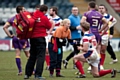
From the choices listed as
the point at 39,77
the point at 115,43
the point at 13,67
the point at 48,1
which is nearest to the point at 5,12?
the point at 48,1

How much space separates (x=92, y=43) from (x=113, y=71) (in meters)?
1.00

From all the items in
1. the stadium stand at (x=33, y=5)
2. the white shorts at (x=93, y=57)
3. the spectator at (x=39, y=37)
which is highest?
the spectator at (x=39, y=37)

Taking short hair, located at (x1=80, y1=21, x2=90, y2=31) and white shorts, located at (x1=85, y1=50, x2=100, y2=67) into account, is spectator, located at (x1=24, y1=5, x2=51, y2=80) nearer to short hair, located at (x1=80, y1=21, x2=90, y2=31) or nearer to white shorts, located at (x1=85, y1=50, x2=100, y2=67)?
short hair, located at (x1=80, y1=21, x2=90, y2=31)

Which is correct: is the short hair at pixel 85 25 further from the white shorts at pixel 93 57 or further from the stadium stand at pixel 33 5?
the stadium stand at pixel 33 5

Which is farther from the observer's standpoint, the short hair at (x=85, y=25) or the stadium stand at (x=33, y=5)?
the stadium stand at (x=33, y=5)

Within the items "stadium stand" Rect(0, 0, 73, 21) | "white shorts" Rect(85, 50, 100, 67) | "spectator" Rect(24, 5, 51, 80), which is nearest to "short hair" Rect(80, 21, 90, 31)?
"white shorts" Rect(85, 50, 100, 67)

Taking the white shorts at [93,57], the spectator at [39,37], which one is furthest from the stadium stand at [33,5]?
the spectator at [39,37]

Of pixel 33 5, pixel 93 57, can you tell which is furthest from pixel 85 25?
pixel 33 5

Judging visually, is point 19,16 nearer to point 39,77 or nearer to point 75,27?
point 39,77

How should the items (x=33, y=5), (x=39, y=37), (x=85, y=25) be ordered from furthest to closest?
(x=33, y=5), (x=85, y=25), (x=39, y=37)

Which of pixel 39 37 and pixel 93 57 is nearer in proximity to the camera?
pixel 39 37

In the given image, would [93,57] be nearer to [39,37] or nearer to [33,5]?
[39,37]

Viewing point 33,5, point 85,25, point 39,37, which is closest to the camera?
point 39,37

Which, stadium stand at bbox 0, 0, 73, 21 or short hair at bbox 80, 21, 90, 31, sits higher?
short hair at bbox 80, 21, 90, 31
